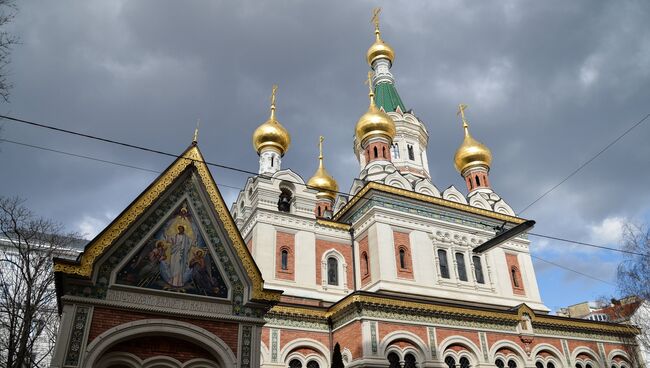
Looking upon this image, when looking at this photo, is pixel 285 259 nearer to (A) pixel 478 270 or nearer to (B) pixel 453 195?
(A) pixel 478 270

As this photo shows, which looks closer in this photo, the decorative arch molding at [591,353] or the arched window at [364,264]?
the arched window at [364,264]

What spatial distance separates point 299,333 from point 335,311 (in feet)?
5.27

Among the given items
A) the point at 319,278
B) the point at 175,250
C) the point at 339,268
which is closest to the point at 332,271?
the point at 339,268

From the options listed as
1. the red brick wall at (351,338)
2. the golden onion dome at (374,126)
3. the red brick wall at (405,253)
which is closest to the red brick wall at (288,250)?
the red brick wall at (351,338)

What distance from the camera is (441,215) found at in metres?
23.8

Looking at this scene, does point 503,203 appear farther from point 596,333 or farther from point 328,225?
point 328,225

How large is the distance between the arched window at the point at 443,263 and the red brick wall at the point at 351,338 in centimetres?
639

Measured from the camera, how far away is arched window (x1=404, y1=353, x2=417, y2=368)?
17.6 metres

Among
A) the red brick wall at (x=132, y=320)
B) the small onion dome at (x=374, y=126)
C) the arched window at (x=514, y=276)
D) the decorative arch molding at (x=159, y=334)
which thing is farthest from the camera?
the small onion dome at (x=374, y=126)

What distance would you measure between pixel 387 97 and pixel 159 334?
2807cm

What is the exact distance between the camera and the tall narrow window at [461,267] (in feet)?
75.6

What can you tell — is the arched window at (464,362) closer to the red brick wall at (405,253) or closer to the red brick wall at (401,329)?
the red brick wall at (401,329)

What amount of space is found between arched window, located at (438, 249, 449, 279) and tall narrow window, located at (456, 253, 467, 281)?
67 cm

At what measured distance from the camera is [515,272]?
2502 cm
